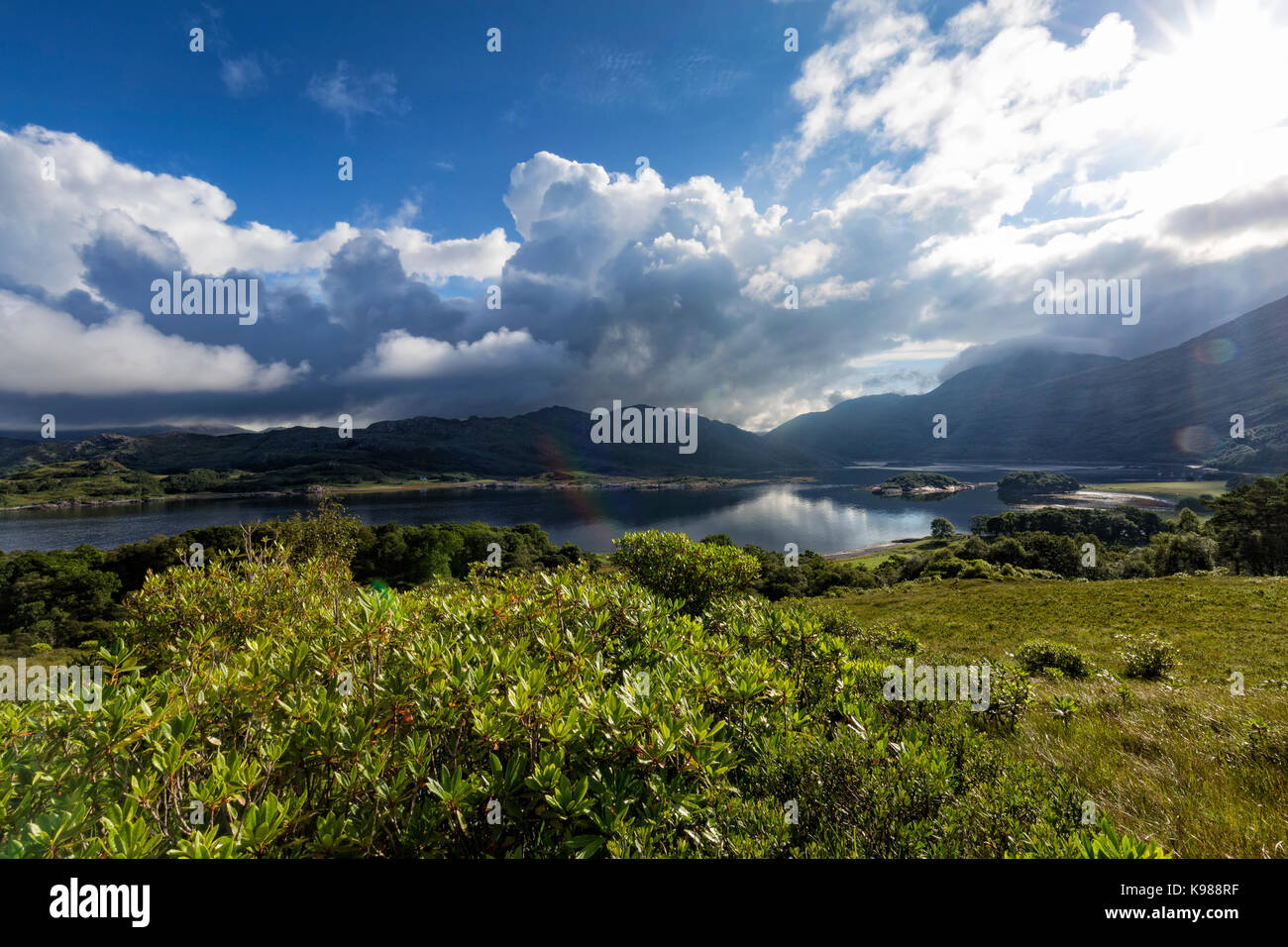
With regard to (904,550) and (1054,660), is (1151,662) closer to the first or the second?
(1054,660)

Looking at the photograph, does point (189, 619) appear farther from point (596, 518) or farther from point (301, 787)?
point (596, 518)

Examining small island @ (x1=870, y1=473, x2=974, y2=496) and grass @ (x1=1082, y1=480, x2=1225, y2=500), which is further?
small island @ (x1=870, y1=473, x2=974, y2=496)

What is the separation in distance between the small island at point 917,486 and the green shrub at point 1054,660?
178 metres

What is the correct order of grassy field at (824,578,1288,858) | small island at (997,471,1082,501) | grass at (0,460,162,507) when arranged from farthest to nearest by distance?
small island at (997,471,1082,501) < grass at (0,460,162,507) < grassy field at (824,578,1288,858)

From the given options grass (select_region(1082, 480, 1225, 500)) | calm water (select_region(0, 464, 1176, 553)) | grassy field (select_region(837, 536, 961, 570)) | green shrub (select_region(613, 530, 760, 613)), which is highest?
green shrub (select_region(613, 530, 760, 613))

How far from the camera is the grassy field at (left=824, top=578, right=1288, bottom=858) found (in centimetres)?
371

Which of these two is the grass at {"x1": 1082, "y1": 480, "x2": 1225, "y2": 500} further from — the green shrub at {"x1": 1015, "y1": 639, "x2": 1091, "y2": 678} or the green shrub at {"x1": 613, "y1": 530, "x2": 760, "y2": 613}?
the green shrub at {"x1": 613, "y1": 530, "x2": 760, "y2": 613}

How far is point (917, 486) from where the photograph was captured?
174 m

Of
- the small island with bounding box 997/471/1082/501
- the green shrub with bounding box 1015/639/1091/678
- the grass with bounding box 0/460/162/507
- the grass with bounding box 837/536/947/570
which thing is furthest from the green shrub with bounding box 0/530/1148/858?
the grass with bounding box 0/460/162/507

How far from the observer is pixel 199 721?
3.46 metres

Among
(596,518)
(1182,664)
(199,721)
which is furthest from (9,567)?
(596,518)

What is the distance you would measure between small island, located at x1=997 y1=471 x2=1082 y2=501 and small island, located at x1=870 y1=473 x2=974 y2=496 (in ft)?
57.5
